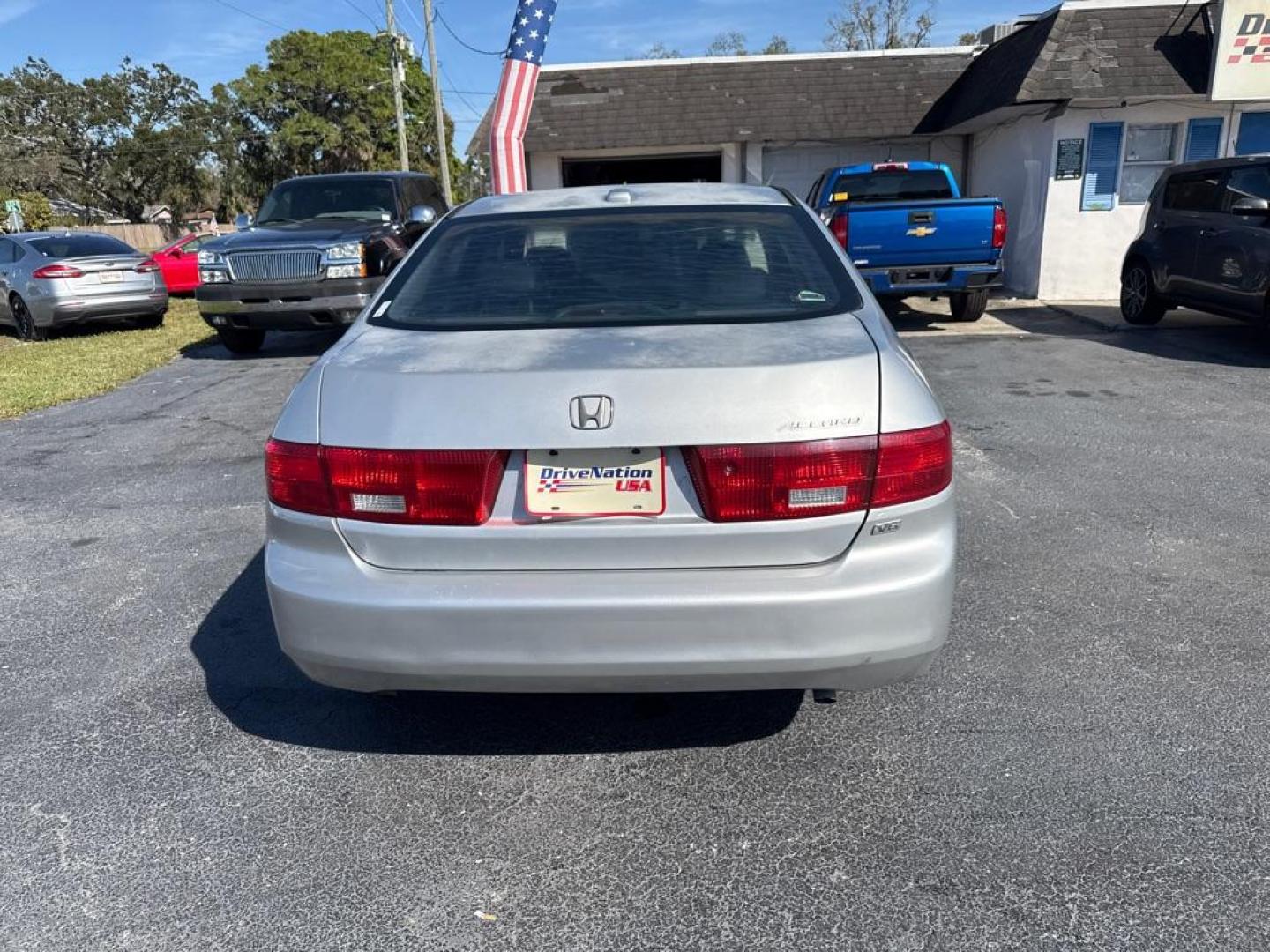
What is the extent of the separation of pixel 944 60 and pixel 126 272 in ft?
49.3

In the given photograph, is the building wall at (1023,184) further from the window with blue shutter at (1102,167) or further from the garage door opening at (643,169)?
the garage door opening at (643,169)

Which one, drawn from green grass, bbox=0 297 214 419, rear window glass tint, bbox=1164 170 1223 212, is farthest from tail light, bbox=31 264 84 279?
rear window glass tint, bbox=1164 170 1223 212

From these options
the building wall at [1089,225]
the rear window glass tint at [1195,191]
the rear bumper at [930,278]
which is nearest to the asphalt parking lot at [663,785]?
the rear bumper at [930,278]

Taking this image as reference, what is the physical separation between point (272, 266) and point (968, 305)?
8.31 meters

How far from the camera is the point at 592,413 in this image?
2.31m

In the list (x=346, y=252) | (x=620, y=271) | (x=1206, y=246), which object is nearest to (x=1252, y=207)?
(x=1206, y=246)

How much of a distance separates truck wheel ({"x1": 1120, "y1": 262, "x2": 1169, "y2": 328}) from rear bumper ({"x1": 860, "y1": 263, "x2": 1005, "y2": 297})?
1811mm

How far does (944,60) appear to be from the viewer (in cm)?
1850

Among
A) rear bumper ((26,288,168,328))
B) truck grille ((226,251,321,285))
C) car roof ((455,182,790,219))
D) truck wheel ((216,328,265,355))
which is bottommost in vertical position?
truck wheel ((216,328,265,355))

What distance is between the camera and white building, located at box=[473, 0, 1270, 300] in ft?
44.9

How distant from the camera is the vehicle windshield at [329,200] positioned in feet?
36.7

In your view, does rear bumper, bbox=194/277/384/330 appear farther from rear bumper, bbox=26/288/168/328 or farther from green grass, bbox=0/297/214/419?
rear bumper, bbox=26/288/168/328

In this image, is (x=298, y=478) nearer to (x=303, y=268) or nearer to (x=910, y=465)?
(x=910, y=465)

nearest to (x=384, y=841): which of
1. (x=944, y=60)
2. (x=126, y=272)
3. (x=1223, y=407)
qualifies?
(x=1223, y=407)
